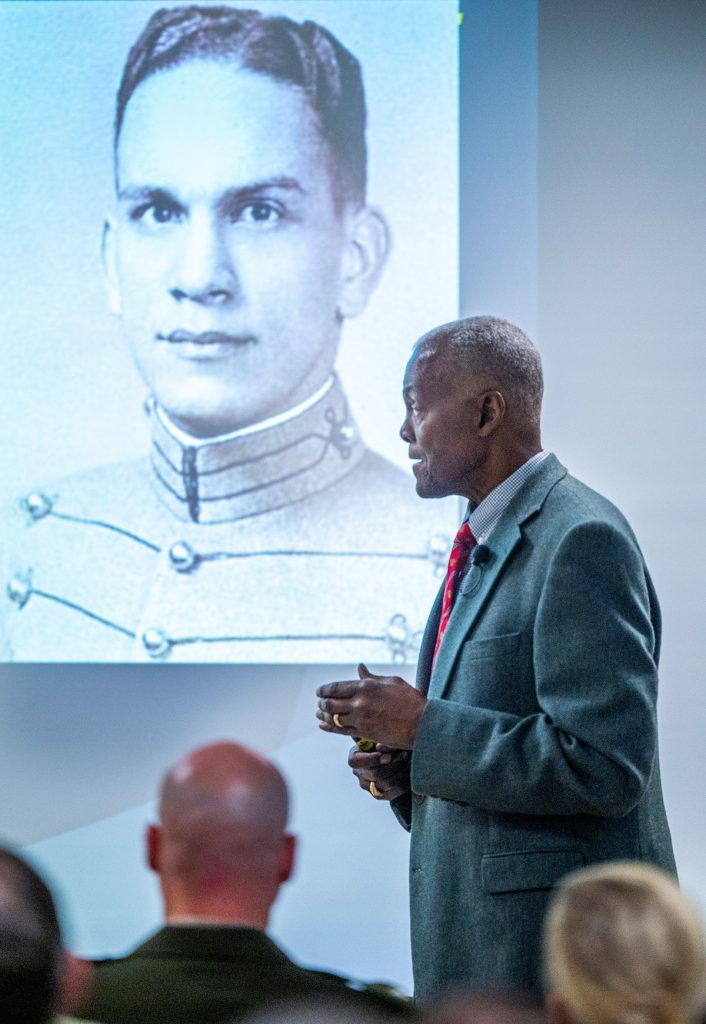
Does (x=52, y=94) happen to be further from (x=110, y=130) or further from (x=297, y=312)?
(x=297, y=312)

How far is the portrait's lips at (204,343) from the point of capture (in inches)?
129

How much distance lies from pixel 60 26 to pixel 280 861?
104 inches

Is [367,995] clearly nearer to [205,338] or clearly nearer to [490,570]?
[490,570]

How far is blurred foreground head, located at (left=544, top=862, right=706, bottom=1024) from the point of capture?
88cm

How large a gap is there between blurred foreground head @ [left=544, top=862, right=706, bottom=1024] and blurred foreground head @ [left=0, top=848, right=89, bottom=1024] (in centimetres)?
39

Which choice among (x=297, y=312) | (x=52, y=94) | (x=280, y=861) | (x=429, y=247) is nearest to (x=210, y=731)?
(x=297, y=312)

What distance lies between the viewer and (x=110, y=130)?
3301mm

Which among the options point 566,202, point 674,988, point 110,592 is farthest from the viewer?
point 566,202

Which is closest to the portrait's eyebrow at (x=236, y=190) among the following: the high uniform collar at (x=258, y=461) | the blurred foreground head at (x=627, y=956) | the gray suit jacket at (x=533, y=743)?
the high uniform collar at (x=258, y=461)

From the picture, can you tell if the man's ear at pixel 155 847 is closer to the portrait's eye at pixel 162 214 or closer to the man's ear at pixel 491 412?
the man's ear at pixel 491 412

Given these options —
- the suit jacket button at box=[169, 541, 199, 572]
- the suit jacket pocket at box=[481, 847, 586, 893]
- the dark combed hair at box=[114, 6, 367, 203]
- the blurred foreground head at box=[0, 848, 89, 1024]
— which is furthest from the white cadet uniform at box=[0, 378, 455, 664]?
the blurred foreground head at box=[0, 848, 89, 1024]

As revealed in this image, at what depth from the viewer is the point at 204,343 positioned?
10.8ft

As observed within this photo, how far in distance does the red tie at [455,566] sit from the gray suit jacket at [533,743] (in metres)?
0.11

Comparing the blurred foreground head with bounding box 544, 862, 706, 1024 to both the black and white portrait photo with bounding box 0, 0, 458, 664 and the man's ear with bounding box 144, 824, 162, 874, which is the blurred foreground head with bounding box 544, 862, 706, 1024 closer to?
the man's ear with bounding box 144, 824, 162, 874
